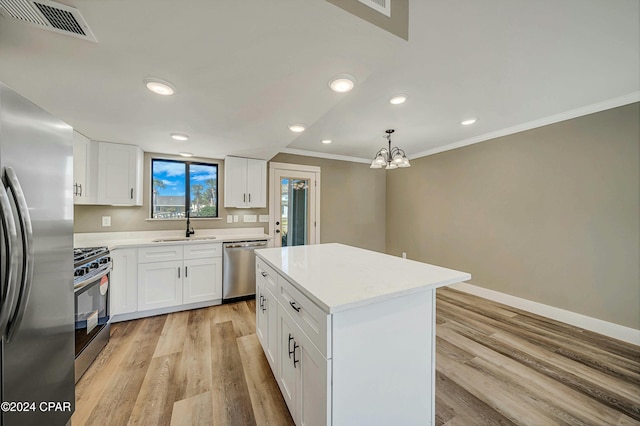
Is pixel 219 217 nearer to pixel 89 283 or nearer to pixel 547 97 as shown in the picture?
pixel 89 283

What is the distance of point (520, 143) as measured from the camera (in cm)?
299

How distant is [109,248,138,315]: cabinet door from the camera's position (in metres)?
2.56

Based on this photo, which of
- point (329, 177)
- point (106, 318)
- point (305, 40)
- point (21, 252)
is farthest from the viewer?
point (329, 177)

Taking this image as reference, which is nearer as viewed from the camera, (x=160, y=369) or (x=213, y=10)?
(x=213, y=10)

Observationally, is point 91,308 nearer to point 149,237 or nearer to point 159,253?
point 159,253

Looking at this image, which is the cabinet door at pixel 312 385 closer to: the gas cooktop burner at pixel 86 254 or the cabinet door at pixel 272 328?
the cabinet door at pixel 272 328

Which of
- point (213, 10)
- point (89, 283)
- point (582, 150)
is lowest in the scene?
point (89, 283)

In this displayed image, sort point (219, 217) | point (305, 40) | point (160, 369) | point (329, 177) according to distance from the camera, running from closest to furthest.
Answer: point (305, 40) → point (160, 369) → point (219, 217) → point (329, 177)

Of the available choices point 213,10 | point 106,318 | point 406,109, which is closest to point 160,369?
point 106,318

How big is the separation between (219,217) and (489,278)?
168 inches

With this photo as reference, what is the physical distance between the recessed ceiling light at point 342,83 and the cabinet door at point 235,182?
239 centimetres

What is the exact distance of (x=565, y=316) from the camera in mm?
2613

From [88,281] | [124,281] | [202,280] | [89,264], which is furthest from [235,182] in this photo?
[88,281]

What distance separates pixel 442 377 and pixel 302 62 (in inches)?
97.4
